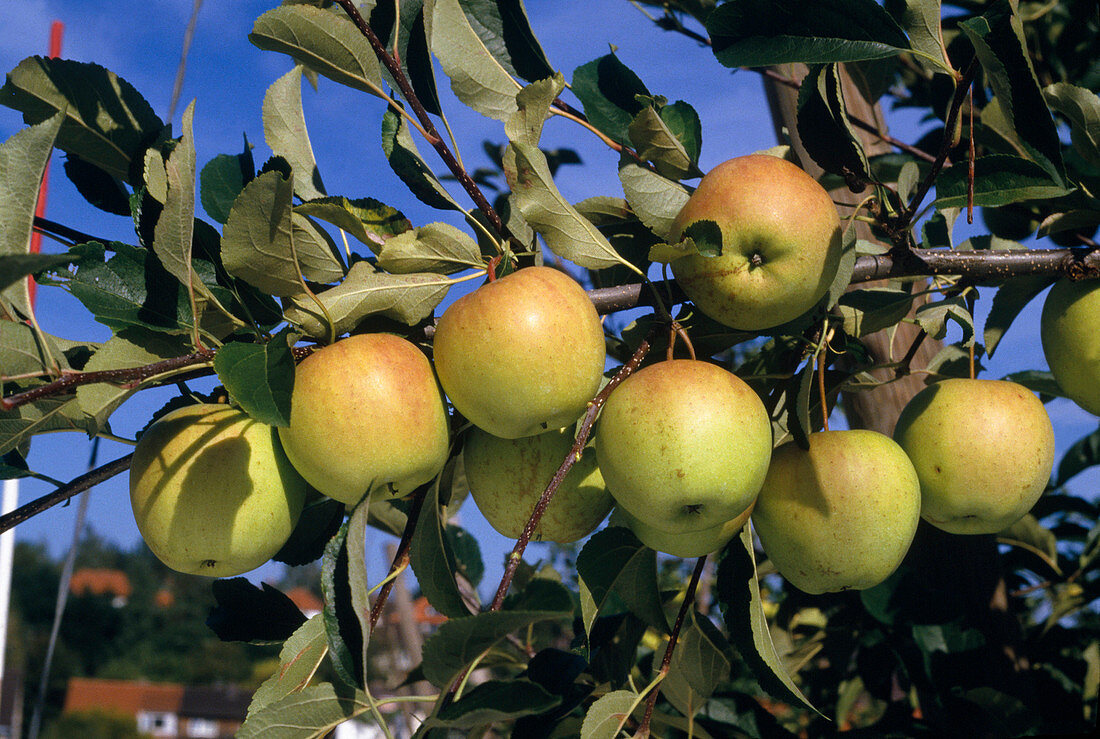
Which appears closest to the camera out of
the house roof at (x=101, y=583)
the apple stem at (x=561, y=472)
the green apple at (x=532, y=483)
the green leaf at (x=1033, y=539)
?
the apple stem at (x=561, y=472)

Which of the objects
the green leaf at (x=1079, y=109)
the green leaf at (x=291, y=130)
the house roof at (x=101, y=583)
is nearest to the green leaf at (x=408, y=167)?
the green leaf at (x=291, y=130)

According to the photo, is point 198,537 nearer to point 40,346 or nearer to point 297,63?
point 40,346

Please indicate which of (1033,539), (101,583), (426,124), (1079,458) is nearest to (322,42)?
(426,124)

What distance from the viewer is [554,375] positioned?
0.70 metres

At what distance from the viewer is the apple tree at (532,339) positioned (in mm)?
692

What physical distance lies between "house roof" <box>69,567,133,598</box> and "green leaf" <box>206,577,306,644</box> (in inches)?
1613

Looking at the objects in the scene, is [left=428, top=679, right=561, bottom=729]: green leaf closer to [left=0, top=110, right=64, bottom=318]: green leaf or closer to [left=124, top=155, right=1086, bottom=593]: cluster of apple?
[left=124, top=155, right=1086, bottom=593]: cluster of apple

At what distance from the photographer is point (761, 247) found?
0.75 meters

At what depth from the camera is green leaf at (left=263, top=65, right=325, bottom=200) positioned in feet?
3.03

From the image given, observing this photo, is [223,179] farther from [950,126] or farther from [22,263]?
[950,126]

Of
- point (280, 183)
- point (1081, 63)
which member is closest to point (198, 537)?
point (280, 183)

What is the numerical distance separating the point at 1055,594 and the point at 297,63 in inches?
84.2

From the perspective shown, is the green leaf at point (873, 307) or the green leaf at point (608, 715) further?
the green leaf at point (873, 307)

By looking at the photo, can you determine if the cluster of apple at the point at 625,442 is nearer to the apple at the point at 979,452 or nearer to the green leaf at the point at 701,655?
the apple at the point at 979,452
